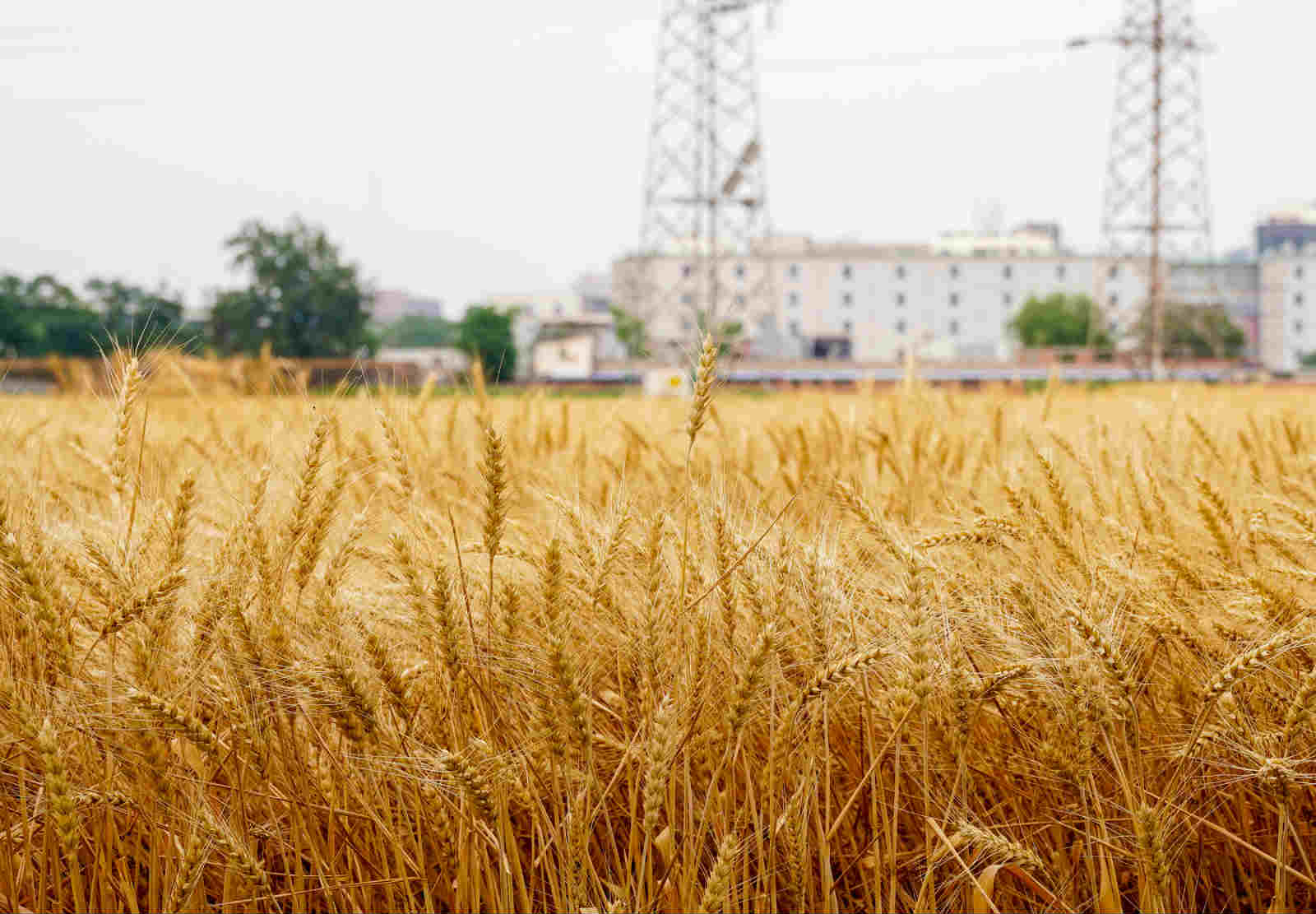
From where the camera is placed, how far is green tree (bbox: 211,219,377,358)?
34.9 m

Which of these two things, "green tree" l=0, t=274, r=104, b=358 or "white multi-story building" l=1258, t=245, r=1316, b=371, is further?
"white multi-story building" l=1258, t=245, r=1316, b=371

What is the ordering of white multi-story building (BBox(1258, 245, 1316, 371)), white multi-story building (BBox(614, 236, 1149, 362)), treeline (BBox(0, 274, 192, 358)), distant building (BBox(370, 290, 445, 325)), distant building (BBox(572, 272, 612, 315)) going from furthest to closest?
distant building (BBox(370, 290, 445, 325)) → distant building (BBox(572, 272, 612, 315)) → white multi-story building (BBox(1258, 245, 1316, 371)) → white multi-story building (BBox(614, 236, 1149, 362)) → treeline (BBox(0, 274, 192, 358))

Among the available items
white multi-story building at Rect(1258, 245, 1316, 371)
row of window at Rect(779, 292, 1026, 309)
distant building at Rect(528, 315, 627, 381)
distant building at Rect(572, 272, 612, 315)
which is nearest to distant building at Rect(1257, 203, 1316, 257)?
white multi-story building at Rect(1258, 245, 1316, 371)

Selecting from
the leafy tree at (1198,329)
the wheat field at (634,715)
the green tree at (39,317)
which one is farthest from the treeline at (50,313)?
the leafy tree at (1198,329)

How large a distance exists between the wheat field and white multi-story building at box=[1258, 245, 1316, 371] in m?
96.7

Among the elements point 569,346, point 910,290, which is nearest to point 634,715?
point 569,346

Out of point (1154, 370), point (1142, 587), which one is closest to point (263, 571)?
point (1142, 587)

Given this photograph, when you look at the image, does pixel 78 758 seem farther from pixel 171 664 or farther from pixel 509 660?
pixel 509 660

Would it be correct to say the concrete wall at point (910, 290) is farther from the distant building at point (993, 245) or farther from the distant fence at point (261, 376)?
the distant fence at point (261, 376)

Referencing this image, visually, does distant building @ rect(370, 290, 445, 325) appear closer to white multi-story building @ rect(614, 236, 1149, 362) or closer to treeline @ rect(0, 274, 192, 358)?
white multi-story building @ rect(614, 236, 1149, 362)

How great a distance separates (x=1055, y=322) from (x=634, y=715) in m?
76.1

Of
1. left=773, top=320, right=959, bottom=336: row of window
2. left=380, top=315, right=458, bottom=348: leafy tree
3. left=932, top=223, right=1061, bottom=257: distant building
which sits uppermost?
left=932, top=223, right=1061, bottom=257: distant building

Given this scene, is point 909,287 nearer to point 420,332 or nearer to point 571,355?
point 571,355

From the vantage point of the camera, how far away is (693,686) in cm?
119
